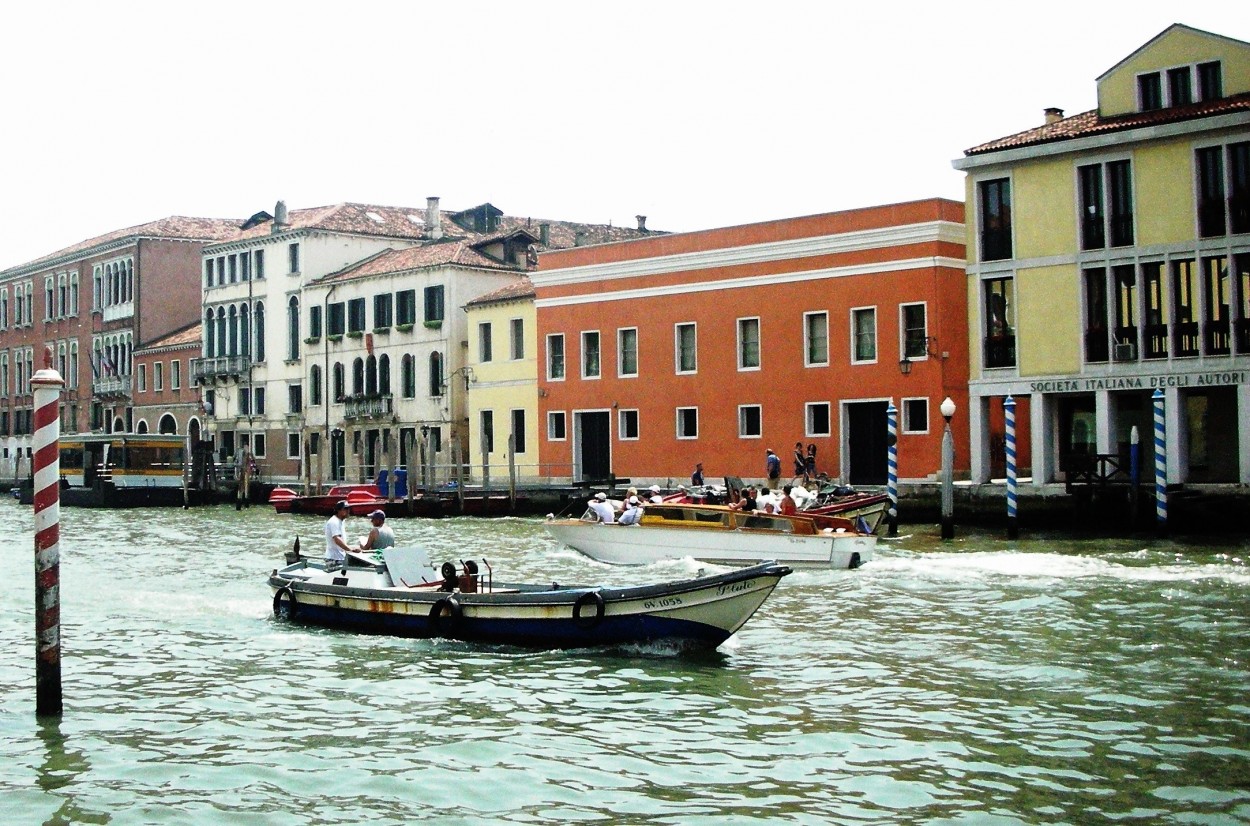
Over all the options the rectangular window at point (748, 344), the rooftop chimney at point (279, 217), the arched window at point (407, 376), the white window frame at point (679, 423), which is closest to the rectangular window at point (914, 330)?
the rectangular window at point (748, 344)

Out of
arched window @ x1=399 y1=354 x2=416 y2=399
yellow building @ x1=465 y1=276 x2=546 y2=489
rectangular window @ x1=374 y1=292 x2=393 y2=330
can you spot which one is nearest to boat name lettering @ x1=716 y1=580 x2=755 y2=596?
yellow building @ x1=465 y1=276 x2=546 y2=489

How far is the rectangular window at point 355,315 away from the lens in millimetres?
51188

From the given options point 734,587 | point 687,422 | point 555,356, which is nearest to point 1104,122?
point 687,422

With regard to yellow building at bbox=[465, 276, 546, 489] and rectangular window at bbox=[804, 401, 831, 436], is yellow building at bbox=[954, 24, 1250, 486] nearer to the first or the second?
rectangular window at bbox=[804, 401, 831, 436]

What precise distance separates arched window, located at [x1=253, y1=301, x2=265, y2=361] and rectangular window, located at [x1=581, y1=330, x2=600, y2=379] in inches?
793

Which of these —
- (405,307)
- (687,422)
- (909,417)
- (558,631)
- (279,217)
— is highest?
(279,217)

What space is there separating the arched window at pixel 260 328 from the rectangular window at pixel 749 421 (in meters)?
26.3

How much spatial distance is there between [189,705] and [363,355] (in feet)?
131

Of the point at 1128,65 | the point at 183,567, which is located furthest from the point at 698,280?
the point at 183,567

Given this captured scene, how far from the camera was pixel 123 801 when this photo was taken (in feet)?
30.1

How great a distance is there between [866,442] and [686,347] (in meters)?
6.33

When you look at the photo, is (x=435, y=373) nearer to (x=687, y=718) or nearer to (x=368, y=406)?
(x=368, y=406)

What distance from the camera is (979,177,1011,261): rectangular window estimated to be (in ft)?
102

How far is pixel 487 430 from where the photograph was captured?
45.3m
